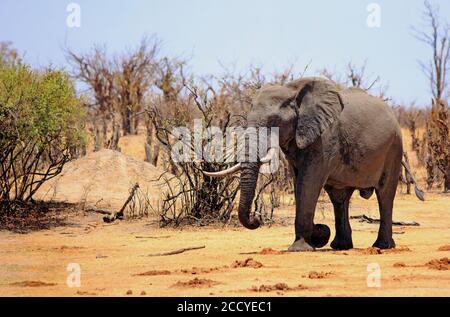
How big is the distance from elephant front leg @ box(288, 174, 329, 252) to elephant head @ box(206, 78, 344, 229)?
532 mm

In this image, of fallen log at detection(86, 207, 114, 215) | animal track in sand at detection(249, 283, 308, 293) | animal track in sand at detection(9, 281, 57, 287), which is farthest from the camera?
fallen log at detection(86, 207, 114, 215)

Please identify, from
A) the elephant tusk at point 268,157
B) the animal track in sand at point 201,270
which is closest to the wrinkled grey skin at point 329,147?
the elephant tusk at point 268,157

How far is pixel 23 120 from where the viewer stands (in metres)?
15.1

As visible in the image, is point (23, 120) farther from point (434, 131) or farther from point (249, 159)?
point (434, 131)

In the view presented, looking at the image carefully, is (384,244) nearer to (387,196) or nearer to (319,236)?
(387,196)

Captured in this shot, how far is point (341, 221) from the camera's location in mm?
12016

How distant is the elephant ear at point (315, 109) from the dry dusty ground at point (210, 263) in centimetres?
155

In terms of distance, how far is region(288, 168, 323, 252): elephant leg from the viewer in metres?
11.0

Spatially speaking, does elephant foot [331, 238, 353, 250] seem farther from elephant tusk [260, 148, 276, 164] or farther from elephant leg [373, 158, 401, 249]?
elephant tusk [260, 148, 276, 164]

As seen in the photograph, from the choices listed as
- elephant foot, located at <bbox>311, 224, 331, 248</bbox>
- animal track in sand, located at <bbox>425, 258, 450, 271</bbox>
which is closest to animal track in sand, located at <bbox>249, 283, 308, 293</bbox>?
animal track in sand, located at <bbox>425, 258, 450, 271</bbox>

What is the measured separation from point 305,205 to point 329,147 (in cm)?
86

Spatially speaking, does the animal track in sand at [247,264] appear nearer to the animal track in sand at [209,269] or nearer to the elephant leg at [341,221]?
the animal track in sand at [209,269]

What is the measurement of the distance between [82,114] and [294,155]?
7.08 m
